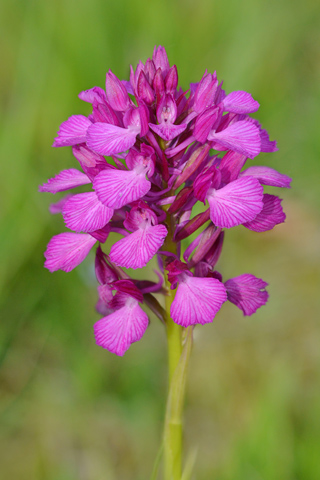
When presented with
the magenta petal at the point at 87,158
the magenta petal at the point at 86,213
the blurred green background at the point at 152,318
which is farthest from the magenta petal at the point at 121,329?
the blurred green background at the point at 152,318

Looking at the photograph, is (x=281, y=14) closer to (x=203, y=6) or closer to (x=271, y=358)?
(x=203, y=6)

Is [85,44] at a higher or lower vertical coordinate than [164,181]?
higher

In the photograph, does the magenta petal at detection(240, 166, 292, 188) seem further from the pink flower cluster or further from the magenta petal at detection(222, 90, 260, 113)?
the magenta petal at detection(222, 90, 260, 113)

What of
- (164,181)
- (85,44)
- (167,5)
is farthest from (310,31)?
(164,181)

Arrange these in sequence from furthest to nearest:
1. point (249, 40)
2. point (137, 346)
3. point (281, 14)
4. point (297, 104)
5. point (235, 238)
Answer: point (281, 14) < point (297, 104) < point (249, 40) < point (235, 238) < point (137, 346)

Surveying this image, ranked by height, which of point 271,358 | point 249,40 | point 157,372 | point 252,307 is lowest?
point 157,372

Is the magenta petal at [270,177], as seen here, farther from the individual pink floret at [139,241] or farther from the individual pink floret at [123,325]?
the individual pink floret at [123,325]

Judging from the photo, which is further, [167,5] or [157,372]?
[167,5]
